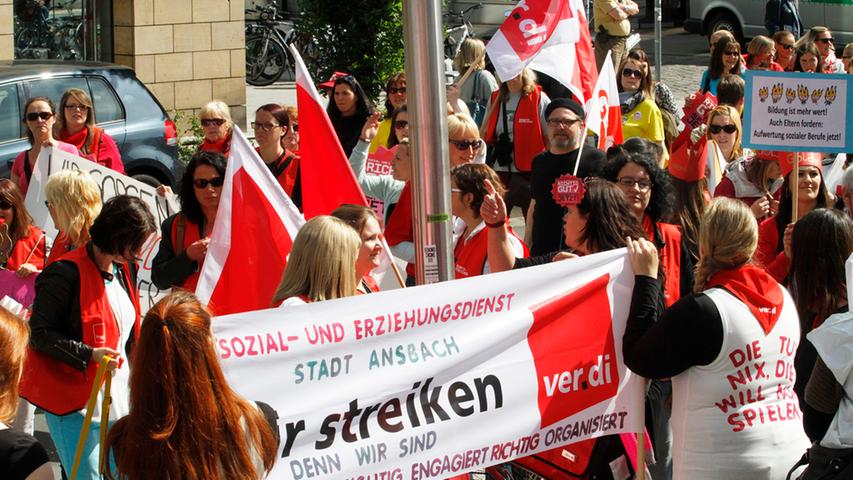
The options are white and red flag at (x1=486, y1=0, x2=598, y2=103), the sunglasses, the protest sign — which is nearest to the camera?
white and red flag at (x1=486, y1=0, x2=598, y2=103)

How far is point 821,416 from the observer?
436cm

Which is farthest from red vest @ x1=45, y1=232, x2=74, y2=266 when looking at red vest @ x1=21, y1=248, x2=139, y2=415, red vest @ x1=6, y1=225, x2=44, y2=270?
red vest @ x1=21, y1=248, x2=139, y2=415

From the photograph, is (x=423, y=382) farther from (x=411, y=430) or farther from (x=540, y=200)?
(x=540, y=200)

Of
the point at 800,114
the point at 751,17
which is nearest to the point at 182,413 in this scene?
the point at 800,114

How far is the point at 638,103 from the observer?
10383mm

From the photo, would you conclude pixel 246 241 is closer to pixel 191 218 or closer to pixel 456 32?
pixel 191 218

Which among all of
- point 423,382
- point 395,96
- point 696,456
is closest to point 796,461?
point 696,456

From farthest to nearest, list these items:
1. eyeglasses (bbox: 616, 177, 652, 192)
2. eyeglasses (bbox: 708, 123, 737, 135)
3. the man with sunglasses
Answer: the man with sunglasses, eyeglasses (bbox: 708, 123, 737, 135), eyeglasses (bbox: 616, 177, 652, 192)

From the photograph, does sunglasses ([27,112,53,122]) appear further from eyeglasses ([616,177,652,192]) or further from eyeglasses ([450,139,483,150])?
eyeglasses ([616,177,652,192])

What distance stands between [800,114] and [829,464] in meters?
3.78

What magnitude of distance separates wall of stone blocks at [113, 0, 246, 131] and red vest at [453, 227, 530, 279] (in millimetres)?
11069

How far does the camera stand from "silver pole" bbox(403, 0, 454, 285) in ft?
15.9

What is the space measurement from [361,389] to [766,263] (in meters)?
3.09

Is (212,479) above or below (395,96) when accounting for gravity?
below
